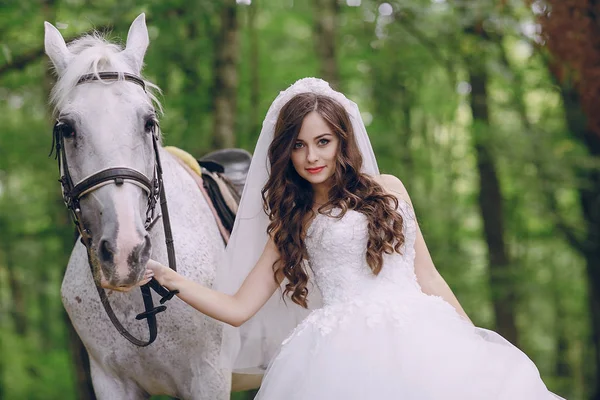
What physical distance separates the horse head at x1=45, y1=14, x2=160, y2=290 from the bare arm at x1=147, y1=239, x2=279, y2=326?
284mm

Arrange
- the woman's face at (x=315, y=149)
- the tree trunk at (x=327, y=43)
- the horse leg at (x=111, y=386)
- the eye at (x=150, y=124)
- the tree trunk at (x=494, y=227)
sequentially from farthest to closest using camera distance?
1. the tree trunk at (x=494, y=227)
2. the tree trunk at (x=327, y=43)
3. the horse leg at (x=111, y=386)
4. the woman's face at (x=315, y=149)
5. the eye at (x=150, y=124)

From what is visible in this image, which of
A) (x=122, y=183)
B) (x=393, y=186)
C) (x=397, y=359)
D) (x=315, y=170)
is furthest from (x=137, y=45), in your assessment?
(x=397, y=359)

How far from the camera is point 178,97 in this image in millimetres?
8648

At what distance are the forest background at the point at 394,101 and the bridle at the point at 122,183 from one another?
1.80 metres

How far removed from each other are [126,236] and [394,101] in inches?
379

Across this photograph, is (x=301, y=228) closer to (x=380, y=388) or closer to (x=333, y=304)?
(x=333, y=304)

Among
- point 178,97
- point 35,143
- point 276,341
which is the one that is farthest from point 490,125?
point 276,341

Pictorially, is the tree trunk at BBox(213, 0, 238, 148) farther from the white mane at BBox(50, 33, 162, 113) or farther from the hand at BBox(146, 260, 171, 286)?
the hand at BBox(146, 260, 171, 286)

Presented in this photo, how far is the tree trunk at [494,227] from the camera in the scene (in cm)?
1065

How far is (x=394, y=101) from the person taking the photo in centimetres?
1193

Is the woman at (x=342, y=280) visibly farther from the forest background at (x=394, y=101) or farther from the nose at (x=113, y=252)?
the forest background at (x=394, y=101)

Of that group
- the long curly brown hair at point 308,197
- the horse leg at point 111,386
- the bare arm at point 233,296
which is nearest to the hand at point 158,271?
the bare arm at point 233,296

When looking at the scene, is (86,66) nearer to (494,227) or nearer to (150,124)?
(150,124)

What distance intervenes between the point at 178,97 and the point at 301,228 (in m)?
5.61
